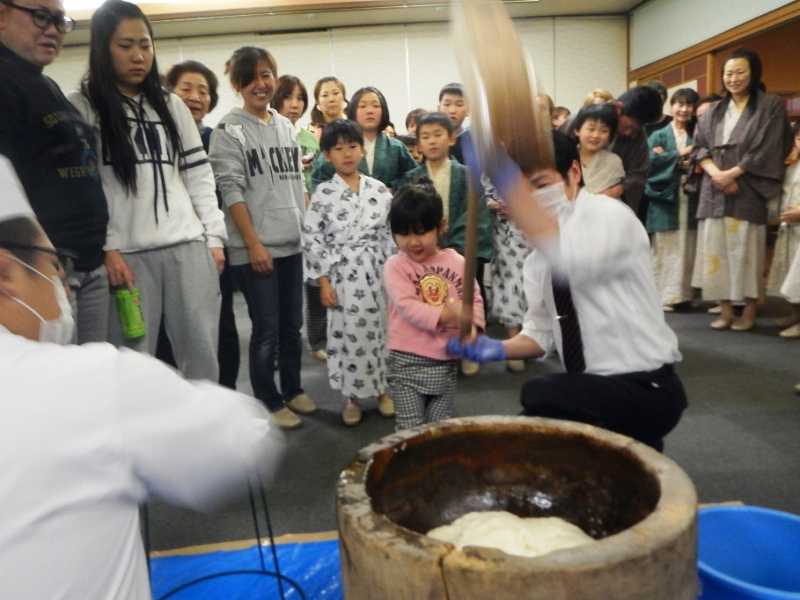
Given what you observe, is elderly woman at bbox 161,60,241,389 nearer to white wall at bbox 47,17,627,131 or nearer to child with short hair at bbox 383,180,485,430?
child with short hair at bbox 383,180,485,430

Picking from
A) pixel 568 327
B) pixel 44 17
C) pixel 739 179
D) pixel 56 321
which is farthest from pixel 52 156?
pixel 739 179

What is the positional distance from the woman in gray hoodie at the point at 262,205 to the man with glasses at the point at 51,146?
2.66ft

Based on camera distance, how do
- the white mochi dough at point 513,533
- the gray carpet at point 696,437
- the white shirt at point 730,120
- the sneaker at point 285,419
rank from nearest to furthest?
the white mochi dough at point 513,533, the gray carpet at point 696,437, the sneaker at point 285,419, the white shirt at point 730,120

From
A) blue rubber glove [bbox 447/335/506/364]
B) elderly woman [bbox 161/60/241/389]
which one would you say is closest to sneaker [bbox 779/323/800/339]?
blue rubber glove [bbox 447/335/506/364]

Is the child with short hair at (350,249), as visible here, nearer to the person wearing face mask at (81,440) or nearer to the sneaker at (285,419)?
the sneaker at (285,419)

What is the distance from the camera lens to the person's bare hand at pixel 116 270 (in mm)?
1898

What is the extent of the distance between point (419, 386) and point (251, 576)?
814 mm

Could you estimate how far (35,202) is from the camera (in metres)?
1.62

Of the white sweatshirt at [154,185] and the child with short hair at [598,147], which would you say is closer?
the white sweatshirt at [154,185]

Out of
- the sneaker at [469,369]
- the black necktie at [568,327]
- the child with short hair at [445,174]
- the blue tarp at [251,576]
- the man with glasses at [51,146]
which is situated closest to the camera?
the black necktie at [568,327]

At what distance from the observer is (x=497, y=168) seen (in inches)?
43.3

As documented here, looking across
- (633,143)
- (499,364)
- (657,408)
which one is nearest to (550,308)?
(657,408)

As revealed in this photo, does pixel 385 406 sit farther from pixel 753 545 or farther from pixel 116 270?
pixel 753 545

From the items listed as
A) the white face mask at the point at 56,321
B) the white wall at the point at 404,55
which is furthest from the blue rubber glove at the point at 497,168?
the white wall at the point at 404,55
